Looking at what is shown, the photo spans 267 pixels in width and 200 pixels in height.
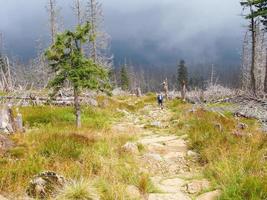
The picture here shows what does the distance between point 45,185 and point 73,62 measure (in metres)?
8.79

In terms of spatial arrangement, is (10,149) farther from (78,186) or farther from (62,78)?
(62,78)

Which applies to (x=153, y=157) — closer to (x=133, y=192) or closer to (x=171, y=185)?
(x=171, y=185)

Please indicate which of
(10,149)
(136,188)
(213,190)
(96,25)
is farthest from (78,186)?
(96,25)

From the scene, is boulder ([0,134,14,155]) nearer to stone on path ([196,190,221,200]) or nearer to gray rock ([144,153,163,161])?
gray rock ([144,153,163,161])

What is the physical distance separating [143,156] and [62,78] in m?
6.05

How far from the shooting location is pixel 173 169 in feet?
30.6

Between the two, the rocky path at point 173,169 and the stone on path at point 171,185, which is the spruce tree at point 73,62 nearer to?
the rocky path at point 173,169

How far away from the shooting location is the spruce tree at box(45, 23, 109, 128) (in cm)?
1480

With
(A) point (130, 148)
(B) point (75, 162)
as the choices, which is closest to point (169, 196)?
(B) point (75, 162)

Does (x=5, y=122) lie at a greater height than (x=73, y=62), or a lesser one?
lesser

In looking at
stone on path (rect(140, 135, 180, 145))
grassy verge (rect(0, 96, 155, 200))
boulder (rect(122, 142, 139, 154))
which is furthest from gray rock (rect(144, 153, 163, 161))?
stone on path (rect(140, 135, 180, 145))

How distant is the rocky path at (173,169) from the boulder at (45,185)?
1.63m

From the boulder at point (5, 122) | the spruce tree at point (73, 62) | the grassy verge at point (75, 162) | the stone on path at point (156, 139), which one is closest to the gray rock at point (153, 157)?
the grassy verge at point (75, 162)

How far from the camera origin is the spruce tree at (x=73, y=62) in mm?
14797
